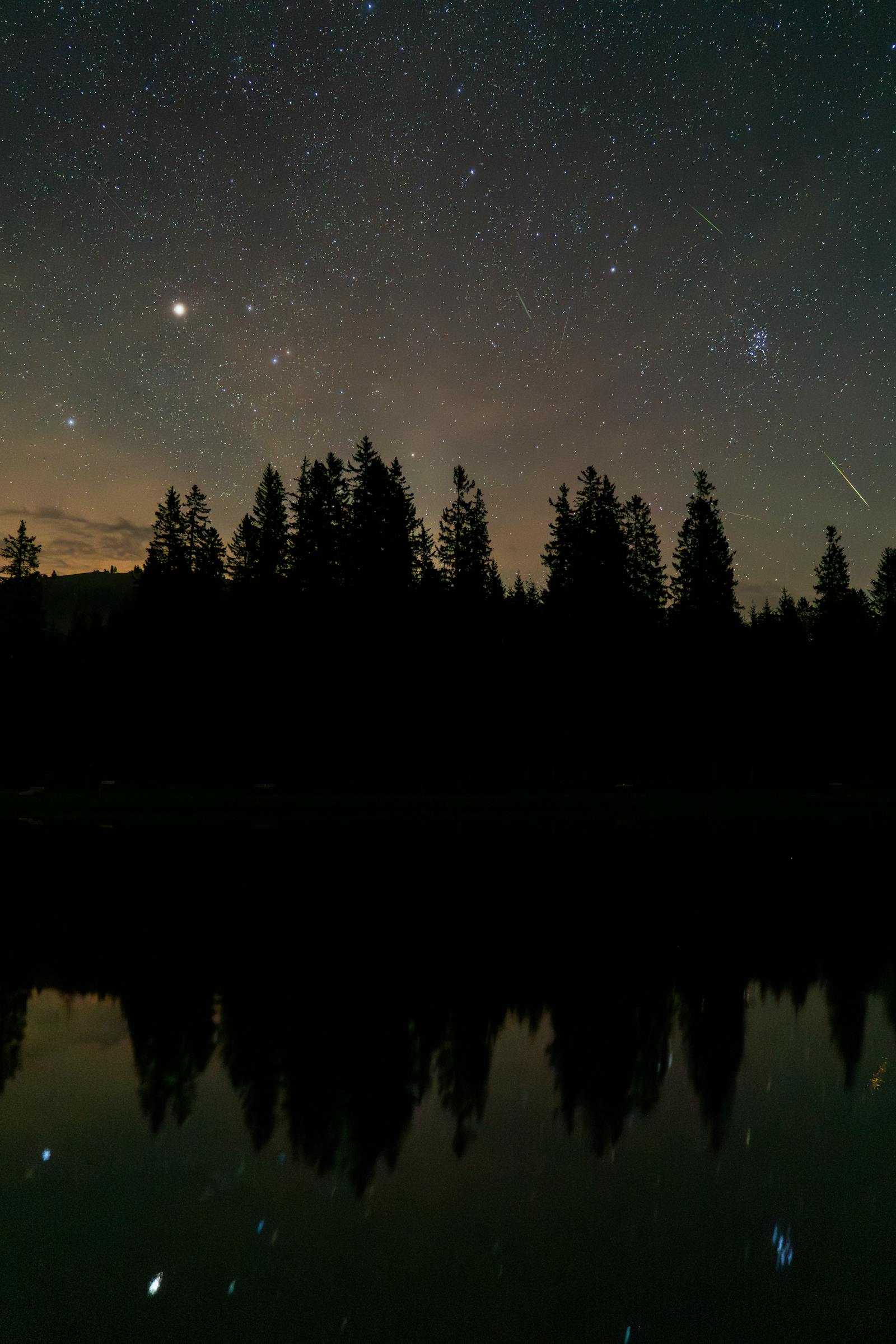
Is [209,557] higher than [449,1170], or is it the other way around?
[209,557]

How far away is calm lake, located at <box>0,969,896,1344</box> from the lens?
3.76 meters

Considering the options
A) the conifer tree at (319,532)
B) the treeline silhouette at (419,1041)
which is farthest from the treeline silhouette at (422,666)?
the treeline silhouette at (419,1041)

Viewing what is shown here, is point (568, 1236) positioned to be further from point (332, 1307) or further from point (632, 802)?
point (632, 802)

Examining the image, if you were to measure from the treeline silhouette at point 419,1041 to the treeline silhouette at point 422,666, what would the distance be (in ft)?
122

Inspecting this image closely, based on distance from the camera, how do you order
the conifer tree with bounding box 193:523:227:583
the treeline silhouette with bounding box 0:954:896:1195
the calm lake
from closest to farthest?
the calm lake → the treeline silhouette with bounding box 0:954:896:1195 → the conifer tree with bounding box 193:523:227:583

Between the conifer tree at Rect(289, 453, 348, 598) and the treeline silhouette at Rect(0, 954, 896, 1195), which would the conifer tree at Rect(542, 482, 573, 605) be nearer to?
the conifer tree at Rect(289, 453, 348, 598)

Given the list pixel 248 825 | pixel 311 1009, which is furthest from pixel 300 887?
pixel 248 825

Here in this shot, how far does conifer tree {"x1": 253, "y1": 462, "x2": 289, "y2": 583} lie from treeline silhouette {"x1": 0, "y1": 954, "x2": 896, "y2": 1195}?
49951 millimetres

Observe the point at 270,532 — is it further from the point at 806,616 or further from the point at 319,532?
the point at 806,616

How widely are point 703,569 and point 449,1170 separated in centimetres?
6095

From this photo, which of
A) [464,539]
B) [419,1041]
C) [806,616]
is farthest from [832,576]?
[419,1041]

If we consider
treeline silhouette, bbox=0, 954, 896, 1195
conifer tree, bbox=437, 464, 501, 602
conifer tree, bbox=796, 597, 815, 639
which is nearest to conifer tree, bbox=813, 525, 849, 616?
conifer tree, bbox=796, 597, 815, 639

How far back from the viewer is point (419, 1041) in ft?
23.6

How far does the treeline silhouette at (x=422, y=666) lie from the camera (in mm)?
49125
